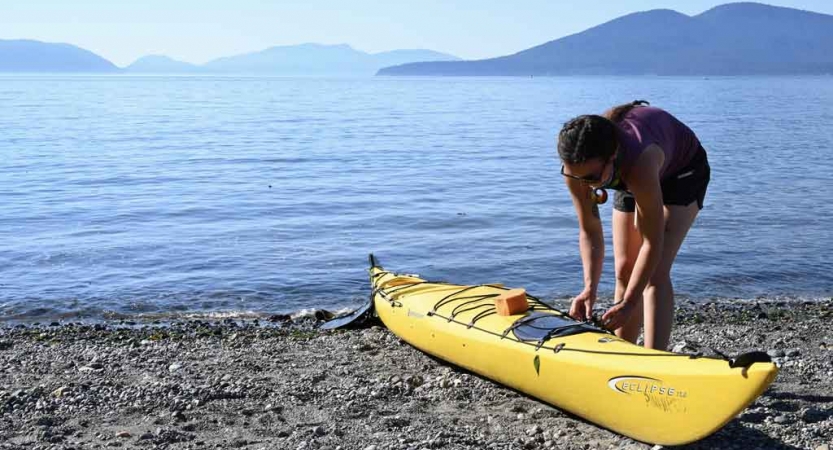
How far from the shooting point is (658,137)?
4824 mm

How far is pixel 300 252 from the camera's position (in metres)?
13.5

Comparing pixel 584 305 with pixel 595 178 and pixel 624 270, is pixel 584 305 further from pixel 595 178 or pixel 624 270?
pixel 595 178

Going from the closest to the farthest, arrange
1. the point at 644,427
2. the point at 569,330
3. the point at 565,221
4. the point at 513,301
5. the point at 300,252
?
1. the point at 644,427
2. the point at 569,330
3. the point at 513,301
4. the point at 300,252
5. the point at 565,221

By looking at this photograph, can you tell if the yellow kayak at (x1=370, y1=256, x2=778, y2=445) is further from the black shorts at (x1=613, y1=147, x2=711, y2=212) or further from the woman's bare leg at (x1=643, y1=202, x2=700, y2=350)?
the black shorts at (x1=613, y1=147, x2=711, y2=212)

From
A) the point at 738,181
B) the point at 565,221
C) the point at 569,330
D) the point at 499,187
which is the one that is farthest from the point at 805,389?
the point at 738,181

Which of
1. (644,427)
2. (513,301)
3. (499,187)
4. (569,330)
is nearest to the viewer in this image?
(644,427)

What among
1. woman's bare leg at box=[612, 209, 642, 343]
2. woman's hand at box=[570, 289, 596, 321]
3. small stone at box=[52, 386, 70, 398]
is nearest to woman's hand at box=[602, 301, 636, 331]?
woman's bare leg at box=[612, 209, 642, 343]

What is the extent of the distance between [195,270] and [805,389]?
850cm

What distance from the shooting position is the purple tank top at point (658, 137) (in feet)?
15.2

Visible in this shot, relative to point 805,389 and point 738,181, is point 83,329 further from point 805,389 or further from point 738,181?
point 738,181

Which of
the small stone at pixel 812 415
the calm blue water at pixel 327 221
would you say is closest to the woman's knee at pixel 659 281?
the small stone at pixel 812 415

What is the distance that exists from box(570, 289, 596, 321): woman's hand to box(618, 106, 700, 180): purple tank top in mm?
929

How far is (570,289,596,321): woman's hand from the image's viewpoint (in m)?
5.66

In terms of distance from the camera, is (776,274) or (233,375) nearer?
(233,375)
